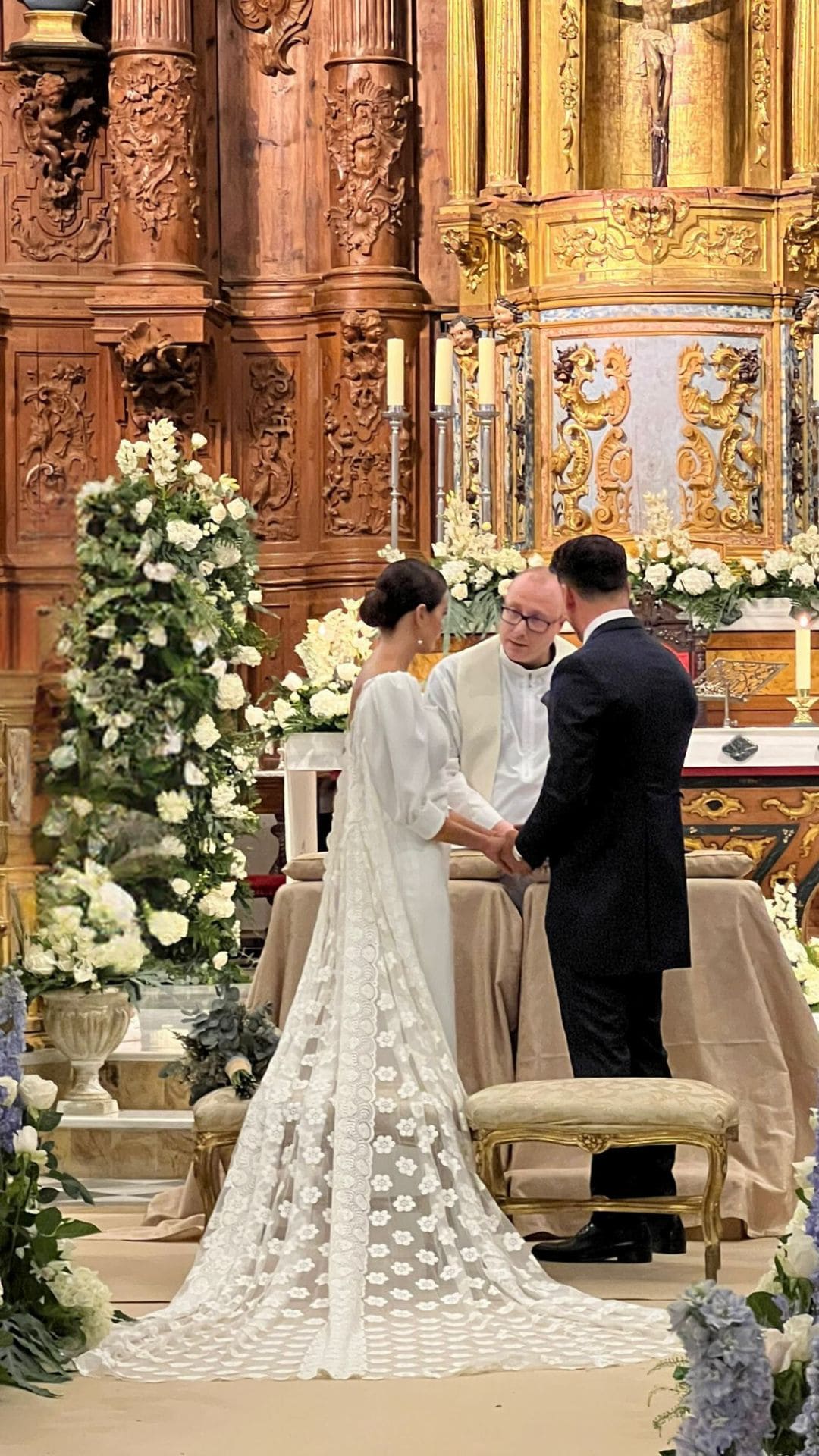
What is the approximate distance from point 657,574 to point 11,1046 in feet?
15.2

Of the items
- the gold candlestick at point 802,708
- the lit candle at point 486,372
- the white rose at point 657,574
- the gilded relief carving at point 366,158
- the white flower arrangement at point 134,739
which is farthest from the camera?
the gilded relief carving at point 366,158

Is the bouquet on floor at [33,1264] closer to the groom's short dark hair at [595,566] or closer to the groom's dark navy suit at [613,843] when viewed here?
the groom's dark navy suit at [613,843]

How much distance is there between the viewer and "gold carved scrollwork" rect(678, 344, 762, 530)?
30.7 feet

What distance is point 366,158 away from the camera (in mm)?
9891

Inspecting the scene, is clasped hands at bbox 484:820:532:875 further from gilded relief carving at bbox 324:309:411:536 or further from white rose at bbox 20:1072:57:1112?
gilded relief carving at bbox 324:309:411:536

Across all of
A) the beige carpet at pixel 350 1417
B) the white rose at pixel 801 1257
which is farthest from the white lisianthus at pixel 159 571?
the beige carpet at pixel 350 1417

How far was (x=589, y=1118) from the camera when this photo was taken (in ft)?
14.9

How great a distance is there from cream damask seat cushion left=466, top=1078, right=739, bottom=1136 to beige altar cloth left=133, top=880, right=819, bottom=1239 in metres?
0.98

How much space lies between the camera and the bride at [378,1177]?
4195 millimetres

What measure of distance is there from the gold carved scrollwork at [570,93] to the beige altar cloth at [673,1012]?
471 centimetres

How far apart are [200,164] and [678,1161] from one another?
564 cm

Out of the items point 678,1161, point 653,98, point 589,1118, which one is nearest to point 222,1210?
point 589,1118

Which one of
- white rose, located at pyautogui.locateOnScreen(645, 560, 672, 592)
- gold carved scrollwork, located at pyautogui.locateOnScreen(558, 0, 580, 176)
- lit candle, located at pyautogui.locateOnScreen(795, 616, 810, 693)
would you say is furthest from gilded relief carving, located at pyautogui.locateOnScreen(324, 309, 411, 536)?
lit candle, located at pyautogui.locateOnScreen(795, 616, 810, 693)

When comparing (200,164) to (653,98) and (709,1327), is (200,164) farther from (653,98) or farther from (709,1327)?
(709,1327)
